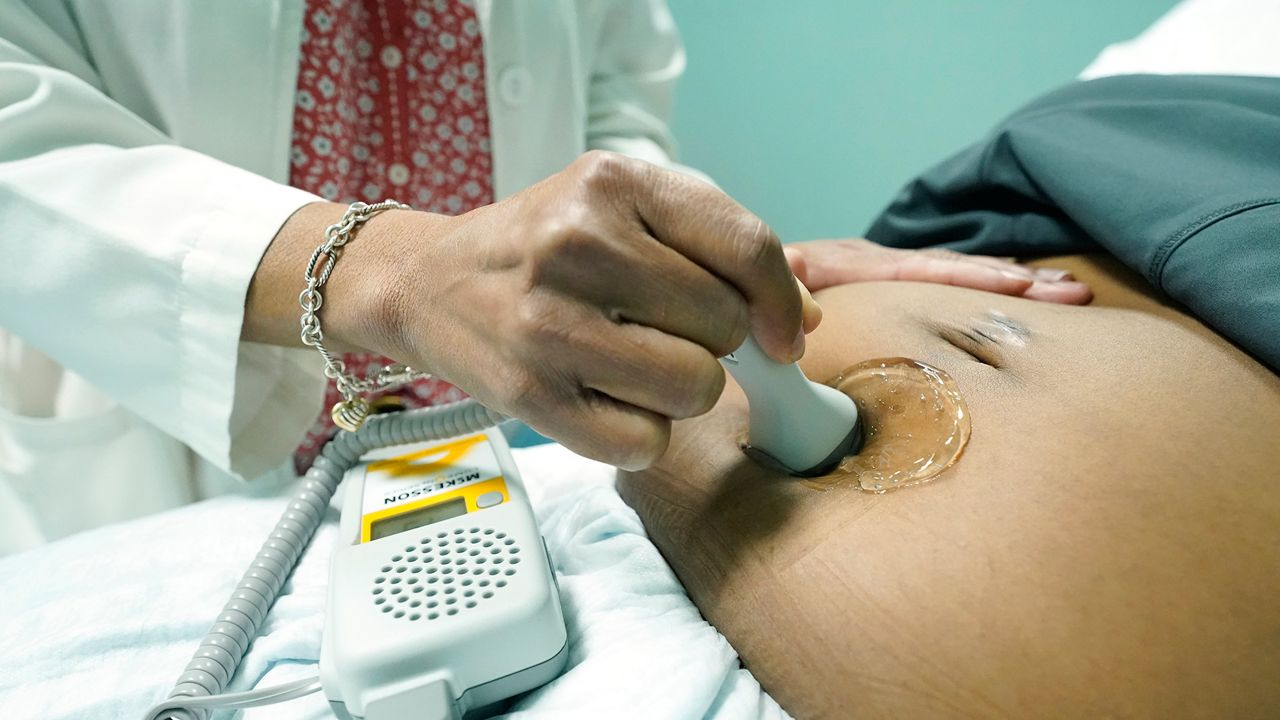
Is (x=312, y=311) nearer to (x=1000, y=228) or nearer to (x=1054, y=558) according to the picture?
(x=1054, y=558)

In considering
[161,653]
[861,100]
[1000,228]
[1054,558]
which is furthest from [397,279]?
[861,100]

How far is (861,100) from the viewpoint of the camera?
1545 millimetres

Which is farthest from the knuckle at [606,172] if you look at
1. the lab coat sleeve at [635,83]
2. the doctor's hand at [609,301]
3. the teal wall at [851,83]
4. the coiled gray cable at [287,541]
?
the teal wall at [851,83]

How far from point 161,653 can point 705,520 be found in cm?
38

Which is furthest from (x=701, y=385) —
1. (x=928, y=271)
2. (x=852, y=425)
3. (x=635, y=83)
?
(x=635, y=83)

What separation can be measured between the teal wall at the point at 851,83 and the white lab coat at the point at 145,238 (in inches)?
31.4

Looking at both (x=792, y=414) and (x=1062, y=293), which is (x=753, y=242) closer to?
(x=792, y=414)

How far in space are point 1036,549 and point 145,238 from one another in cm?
67

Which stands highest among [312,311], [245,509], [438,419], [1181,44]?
[1181,44]

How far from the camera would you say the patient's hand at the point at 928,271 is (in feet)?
2.11

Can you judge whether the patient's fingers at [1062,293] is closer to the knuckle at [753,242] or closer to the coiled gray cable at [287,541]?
the knuckle at [753,242]

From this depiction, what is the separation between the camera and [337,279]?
52cm

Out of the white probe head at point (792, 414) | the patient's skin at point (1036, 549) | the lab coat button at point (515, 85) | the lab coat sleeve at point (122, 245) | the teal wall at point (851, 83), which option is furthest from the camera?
the teal wall at point (851, 83)

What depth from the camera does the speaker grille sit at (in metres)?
0.41
